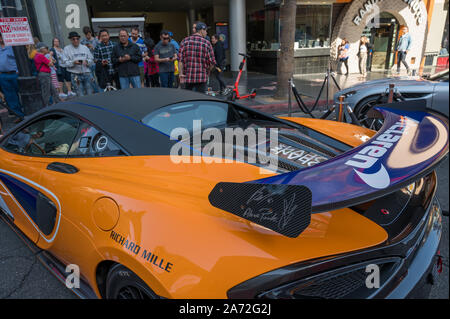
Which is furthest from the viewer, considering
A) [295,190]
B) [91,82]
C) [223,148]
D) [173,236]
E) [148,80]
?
[148,80]

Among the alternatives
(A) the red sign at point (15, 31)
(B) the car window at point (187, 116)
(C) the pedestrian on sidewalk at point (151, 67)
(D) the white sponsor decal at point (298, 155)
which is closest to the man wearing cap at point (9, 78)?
(A) the red sign at point (15, 31)

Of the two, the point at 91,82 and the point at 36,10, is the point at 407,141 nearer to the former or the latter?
the point at 91,82

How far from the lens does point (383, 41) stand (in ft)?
55.6

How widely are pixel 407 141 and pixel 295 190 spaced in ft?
2.21

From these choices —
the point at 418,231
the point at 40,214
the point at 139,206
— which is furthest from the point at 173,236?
the point at 40,214

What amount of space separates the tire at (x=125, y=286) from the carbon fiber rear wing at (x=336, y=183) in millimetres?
529

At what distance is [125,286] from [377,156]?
129 cm

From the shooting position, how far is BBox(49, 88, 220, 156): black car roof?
1823 millimetres

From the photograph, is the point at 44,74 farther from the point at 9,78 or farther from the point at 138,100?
the point at 138,100

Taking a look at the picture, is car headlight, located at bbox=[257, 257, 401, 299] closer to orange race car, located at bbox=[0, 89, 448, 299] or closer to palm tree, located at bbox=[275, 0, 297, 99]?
orange race car, located at bbox=[0, 89, 448, 299]

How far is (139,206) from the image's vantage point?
1473 mm

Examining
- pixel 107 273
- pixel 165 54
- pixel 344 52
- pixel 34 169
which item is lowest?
pixel 107 273
